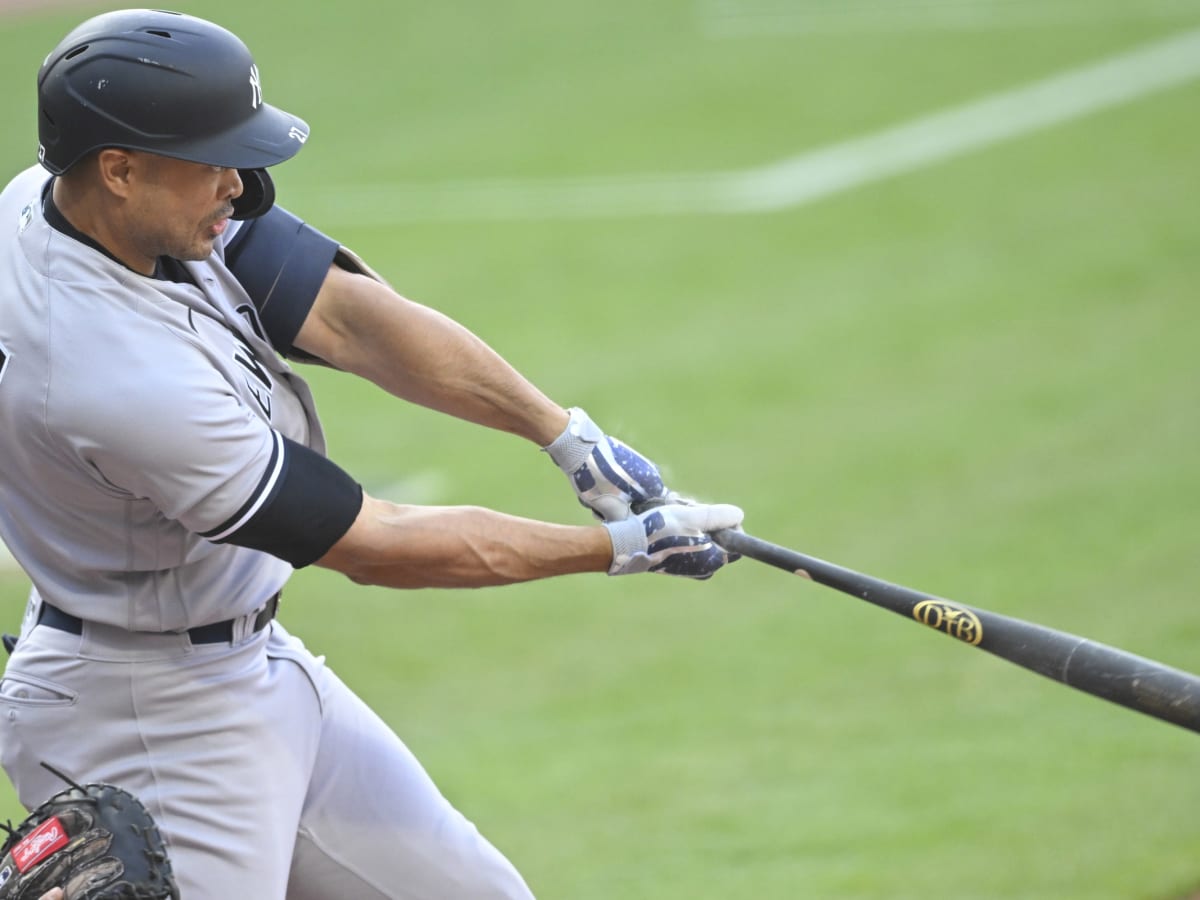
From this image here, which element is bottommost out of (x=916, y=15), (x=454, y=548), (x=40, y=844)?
(x=40, y=844)

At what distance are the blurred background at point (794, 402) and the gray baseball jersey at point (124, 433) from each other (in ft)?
7.86

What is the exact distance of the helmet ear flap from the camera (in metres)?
3.37

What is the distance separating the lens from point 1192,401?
376 inches

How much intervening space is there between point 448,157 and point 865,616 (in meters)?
8.39

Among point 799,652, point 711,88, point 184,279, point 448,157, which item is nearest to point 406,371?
point 184,279

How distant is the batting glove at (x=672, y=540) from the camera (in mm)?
3381

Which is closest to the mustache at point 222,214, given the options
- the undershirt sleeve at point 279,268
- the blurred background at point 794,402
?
the undershirt sleeve at point 279,268

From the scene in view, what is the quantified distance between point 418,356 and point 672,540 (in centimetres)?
74

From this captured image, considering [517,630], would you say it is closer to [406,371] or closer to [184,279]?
[406,371]

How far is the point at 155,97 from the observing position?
115 inches

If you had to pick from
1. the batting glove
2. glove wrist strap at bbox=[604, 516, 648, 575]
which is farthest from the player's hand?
glove wrist strap at bbox=[604, 516, 648, 575]

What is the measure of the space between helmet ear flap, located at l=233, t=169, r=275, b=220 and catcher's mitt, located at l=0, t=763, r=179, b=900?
44.7 inches

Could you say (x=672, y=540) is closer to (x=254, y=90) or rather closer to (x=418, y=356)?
(x=418, y=356)

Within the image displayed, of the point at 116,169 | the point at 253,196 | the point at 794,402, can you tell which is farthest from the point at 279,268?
the point at 794,402
